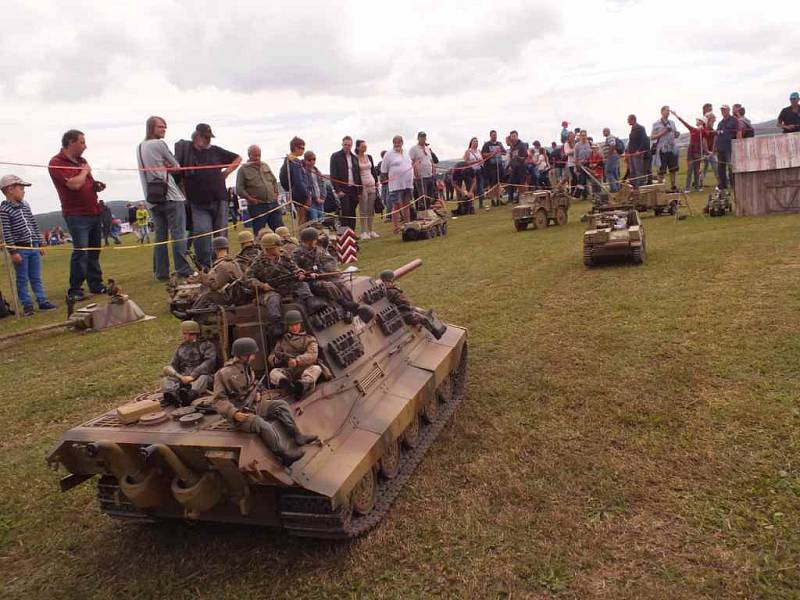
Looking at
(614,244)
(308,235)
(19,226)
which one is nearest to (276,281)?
(308,235)

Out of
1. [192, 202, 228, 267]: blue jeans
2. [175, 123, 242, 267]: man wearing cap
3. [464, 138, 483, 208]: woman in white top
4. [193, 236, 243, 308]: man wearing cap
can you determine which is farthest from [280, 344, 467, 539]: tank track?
[464, 138, 483, 208]: woman in white top

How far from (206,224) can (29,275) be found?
3773mm

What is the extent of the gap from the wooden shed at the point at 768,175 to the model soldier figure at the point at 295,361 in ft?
56.0

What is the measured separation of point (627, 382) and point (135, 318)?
9.25m

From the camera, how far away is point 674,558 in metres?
5.20

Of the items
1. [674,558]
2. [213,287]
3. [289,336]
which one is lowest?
[674,558]

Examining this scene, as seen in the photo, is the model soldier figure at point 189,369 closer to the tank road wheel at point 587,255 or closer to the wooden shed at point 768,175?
the tank road wheel at point 587,255

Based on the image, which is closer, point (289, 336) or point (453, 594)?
point (453, 594)

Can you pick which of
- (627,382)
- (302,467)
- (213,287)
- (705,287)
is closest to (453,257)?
(705,287)

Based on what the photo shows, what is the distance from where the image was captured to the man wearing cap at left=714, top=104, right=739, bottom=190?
23484 millimetres

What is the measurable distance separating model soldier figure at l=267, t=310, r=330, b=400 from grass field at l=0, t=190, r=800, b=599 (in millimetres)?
1351

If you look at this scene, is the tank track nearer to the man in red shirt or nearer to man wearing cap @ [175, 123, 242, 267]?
man wearing cap @ [175, 123, 242, 267]

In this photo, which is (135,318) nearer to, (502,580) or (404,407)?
(404,407)

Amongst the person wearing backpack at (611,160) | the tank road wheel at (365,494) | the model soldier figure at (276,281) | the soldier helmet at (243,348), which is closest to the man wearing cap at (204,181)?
the model soldier figure at (276,281)
